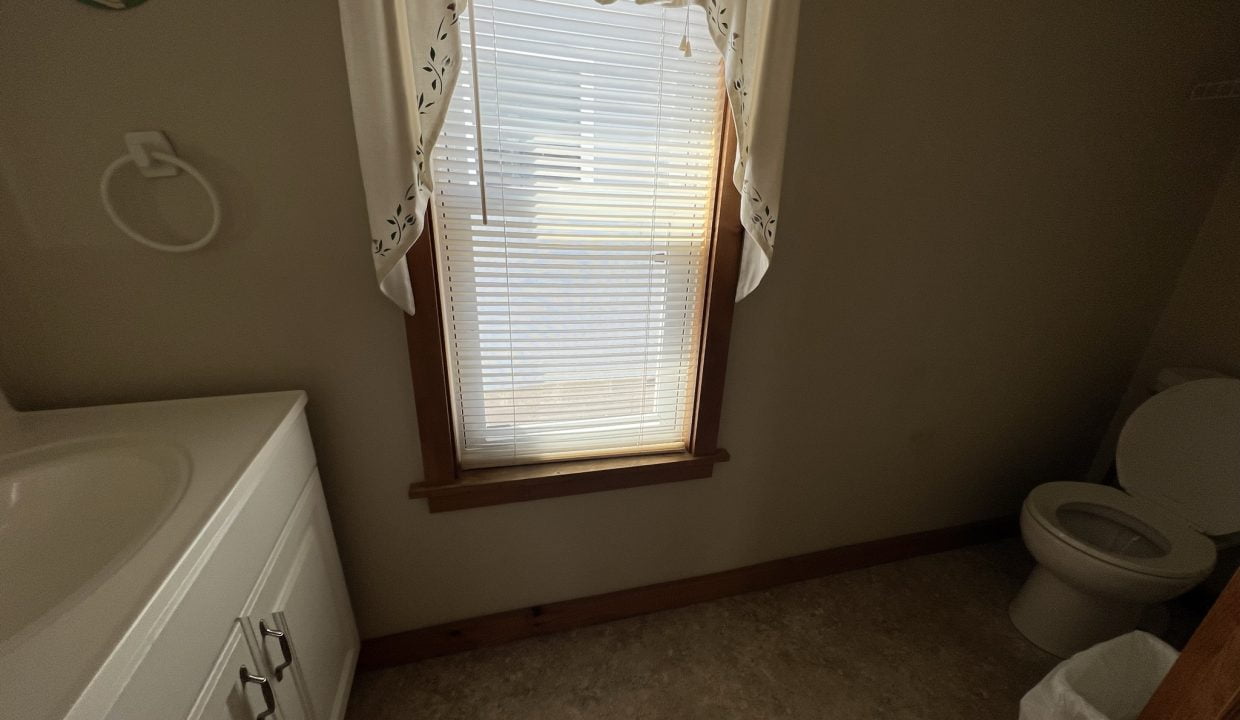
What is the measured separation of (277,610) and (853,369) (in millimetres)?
1520

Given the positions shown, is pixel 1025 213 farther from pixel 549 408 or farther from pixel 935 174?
pixel 549 408

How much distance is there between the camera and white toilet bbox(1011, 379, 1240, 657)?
4.26 feet

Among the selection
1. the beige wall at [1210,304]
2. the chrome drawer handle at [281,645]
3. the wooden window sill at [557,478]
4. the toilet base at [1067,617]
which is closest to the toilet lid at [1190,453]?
the beige wall at [1210,304]

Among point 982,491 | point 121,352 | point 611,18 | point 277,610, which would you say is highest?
point 611,18

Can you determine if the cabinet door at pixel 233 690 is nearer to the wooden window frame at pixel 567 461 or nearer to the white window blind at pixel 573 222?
the wooden window frame at pixel 567 461

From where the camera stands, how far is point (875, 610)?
1.64 metres

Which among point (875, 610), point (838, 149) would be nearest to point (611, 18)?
point (838, 149)

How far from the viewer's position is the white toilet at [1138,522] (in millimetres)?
1298

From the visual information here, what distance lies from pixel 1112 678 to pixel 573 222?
5.20 feet

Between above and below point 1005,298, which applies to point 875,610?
below

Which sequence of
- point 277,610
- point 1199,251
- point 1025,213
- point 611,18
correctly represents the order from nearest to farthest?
point 277,610
point 611,18
point 1025,213
point 1199,251

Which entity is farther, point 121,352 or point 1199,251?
point 1199,251

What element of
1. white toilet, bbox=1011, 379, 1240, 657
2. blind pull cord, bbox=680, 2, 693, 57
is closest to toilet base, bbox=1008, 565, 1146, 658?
white toilet, bbox=1011, 379, 1240, 657

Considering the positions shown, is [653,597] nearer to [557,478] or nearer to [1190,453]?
[557,478]
